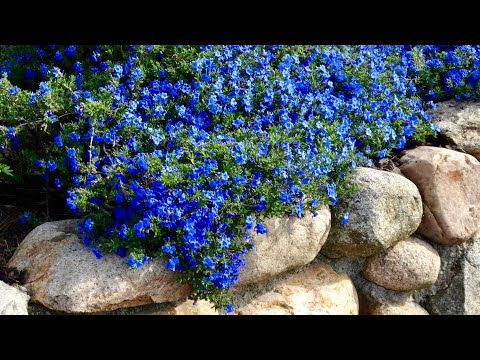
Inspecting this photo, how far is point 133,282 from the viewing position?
3457mm

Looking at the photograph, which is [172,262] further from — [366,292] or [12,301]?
[366,292]

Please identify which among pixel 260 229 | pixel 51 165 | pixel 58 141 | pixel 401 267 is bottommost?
pixel 401 267

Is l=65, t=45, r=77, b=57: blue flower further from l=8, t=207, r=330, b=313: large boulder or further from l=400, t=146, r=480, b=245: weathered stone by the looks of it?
l=400, t=146, r=480, b=245: weathered stone

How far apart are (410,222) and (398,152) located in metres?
0.69

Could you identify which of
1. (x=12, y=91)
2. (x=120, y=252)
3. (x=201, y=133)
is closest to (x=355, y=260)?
(x=201, y=133)

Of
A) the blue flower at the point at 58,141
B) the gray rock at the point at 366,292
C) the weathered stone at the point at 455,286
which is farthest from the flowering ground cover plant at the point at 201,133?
the weathered stone at the point at 455,286

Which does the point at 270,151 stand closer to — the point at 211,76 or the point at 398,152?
the point at 211,76

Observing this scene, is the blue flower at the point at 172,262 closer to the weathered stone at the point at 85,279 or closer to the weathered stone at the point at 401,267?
the weathered stone at the point at 85,279

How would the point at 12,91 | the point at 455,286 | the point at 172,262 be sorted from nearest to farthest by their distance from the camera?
the point at 172,262 < the point at 12,91 < the point at 455,286

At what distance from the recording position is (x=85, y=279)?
345 centimetres

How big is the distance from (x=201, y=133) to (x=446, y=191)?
1.70 metres

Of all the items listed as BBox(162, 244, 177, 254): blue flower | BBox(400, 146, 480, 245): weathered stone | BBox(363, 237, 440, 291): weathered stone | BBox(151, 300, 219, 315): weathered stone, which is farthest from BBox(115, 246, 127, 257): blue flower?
BBox(400, 146, 480, 245): weathered stone

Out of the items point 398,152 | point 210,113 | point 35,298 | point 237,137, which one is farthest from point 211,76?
point 35,298

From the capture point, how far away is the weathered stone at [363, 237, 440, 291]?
4223 millimetres
